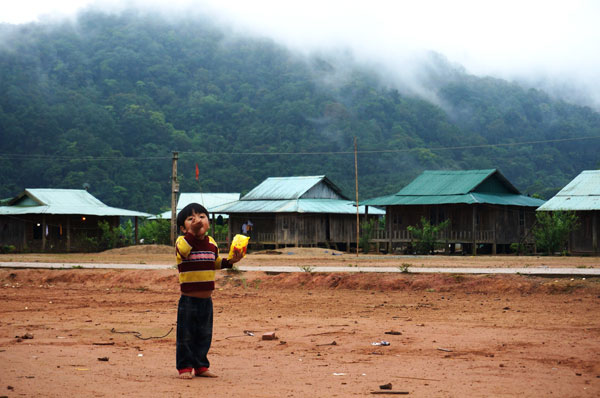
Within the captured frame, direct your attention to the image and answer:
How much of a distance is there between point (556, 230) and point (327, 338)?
93.4ft

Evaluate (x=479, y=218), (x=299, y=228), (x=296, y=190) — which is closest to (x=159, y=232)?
(x=296, y=190)

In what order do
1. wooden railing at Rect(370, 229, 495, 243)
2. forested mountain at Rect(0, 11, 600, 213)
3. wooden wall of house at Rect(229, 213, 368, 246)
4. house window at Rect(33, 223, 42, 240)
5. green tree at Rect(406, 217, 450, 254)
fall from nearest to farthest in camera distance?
green tree at Rect(406, 217, 450, 254)
wooden railing at Rect(370, 229, 495, 243)
house window at Rect(33, 223, 42, 240)
wooden wall of house at Rect(229, 213, 368, 246)
forested mountain at Rect(0, 11, 600, 213)

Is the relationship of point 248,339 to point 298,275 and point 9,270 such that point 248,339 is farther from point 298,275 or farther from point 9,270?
point 9,270

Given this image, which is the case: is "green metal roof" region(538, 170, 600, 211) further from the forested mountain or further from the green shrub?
the forested mountain

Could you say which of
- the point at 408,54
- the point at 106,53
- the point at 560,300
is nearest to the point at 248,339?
the point at 560,300

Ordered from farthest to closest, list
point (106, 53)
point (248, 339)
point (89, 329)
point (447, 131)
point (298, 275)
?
point (106, 53) < point (447, 131) < point (298, 275) < point (89, 329) < point (248, 339)

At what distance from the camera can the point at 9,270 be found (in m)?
24.3

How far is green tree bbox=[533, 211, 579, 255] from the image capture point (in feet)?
122

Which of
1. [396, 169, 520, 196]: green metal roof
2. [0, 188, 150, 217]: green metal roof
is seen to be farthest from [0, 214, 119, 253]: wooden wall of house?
[396, 169, 520, 196]: green metal roof

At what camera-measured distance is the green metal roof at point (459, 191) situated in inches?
1737

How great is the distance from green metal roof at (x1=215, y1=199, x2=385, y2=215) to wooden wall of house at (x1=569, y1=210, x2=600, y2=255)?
15.9 m

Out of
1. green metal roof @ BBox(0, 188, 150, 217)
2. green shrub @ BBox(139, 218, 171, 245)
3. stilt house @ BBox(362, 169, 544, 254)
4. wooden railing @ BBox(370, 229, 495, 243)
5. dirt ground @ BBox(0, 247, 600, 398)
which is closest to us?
dirt ground @ BBox(0, 247, 600, 398)

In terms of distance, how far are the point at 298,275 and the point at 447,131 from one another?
96.4m

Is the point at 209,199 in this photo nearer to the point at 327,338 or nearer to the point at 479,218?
the point at 479,218
